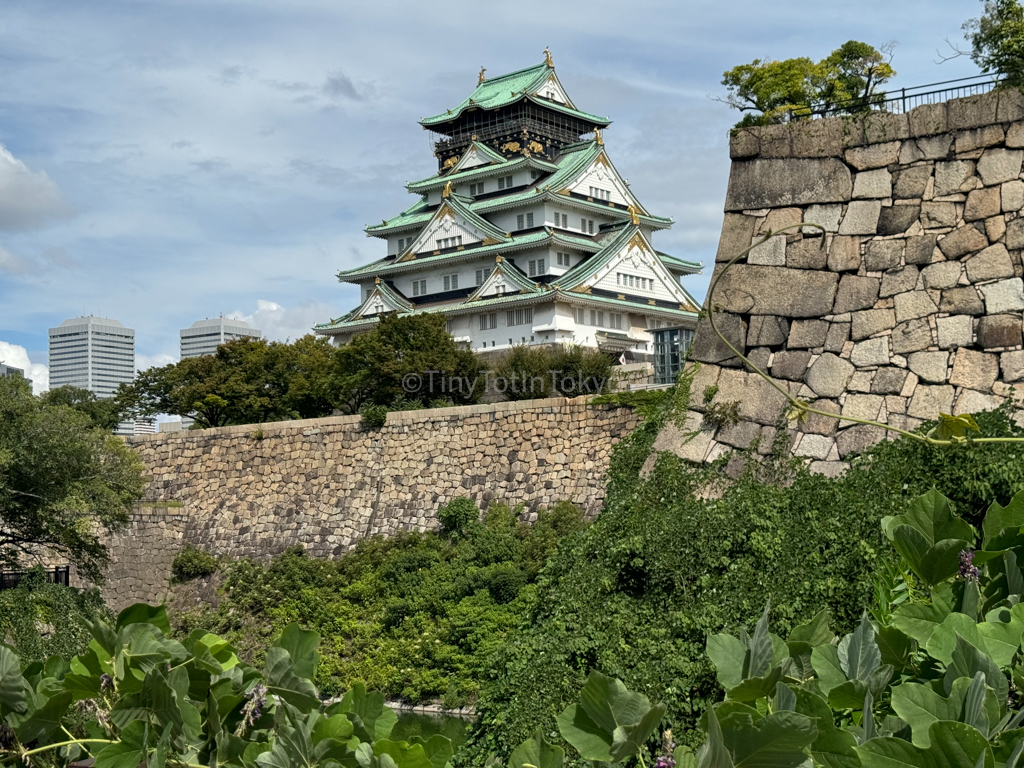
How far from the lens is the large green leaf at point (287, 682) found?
2.18 meters

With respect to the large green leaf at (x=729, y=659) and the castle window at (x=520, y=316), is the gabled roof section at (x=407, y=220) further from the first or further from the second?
the large green leaf at (x=729, y=659)

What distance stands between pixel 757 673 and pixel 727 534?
462 centimetres

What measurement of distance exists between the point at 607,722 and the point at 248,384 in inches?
1000

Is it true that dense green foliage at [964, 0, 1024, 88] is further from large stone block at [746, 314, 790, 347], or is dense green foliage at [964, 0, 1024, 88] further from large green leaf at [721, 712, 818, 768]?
large green leaf at [721, 712, 818, 768]

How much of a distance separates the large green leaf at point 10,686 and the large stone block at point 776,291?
5.72m

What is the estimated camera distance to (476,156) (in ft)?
114

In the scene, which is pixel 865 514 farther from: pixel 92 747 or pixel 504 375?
pixel 504 375

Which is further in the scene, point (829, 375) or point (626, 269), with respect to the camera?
point (626, 269)

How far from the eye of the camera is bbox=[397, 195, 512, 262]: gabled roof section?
31.5 m

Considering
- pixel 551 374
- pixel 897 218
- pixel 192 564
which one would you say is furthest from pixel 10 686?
pixel 551 374

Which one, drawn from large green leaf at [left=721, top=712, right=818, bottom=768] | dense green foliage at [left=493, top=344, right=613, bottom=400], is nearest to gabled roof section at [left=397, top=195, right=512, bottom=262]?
dense green foliage at [left=493, top=344, right=613, bottom=400]

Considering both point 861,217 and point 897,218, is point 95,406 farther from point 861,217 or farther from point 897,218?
point 897,218

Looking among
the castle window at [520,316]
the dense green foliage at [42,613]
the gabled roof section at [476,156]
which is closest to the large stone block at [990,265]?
the dense green foliage at [42,613]

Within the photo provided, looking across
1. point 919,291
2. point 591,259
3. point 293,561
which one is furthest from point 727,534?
point 591,259
